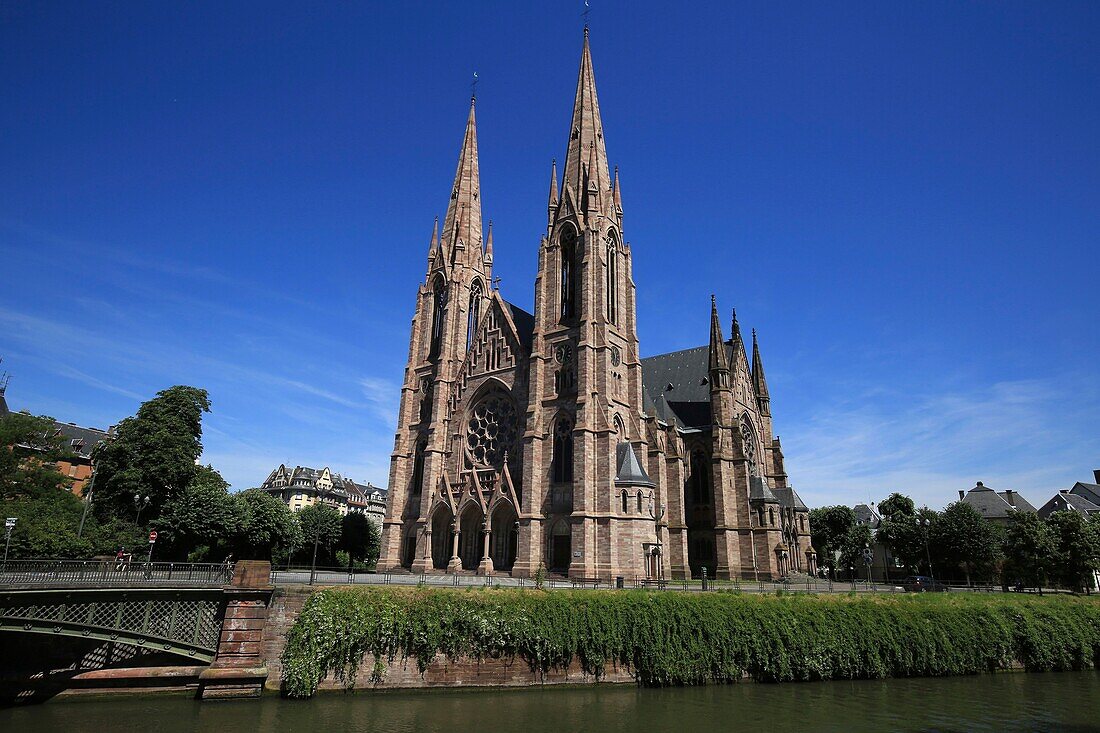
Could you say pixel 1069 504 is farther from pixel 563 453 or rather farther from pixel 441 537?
pixel 441 537

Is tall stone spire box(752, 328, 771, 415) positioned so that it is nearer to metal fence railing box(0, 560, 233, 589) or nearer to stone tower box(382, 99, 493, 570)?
stone tower box(382, 99, 493, 570)

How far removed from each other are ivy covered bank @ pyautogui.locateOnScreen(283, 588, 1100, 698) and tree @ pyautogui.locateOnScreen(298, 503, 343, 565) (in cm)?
4065

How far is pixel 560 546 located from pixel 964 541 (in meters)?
40.3

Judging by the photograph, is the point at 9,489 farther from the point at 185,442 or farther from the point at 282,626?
the point at 282,626

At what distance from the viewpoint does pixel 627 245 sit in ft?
165

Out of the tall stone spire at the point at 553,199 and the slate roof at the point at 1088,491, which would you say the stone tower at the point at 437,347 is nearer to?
the tall stone spire at the point at 553,199

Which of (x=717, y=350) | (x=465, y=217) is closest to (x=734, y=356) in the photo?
(x=717, y=350)

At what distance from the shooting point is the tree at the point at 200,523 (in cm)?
4456

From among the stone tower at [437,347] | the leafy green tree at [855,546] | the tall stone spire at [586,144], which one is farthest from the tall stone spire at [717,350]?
the leafy green tree at [855,546]

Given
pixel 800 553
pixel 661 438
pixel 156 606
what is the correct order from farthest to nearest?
1. pixel 800 553
2. pixel 661 438
3. pixel 156 606

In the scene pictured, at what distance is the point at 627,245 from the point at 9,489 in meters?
50.3

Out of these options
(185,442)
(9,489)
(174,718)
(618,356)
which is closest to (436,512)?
(618,356)

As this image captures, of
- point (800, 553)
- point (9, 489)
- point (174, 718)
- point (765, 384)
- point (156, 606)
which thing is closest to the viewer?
point (174, 718)

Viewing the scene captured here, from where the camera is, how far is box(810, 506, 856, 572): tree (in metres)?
75.6
